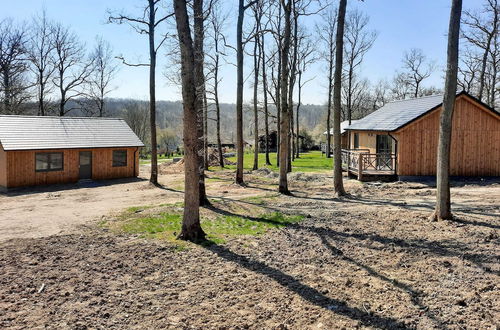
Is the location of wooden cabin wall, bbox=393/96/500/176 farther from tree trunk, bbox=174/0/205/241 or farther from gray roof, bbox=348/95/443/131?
tree trunk, bbox=174/0/205/241

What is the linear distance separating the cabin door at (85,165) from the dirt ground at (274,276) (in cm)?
1066

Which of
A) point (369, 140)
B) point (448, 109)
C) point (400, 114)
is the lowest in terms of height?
point (369, 140)

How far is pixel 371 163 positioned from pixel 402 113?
344 cm

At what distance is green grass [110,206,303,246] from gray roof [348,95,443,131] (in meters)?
10.4

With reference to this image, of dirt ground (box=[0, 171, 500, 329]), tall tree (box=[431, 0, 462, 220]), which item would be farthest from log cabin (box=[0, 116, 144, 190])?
tall tree (box=[431, 0, 462, 220])

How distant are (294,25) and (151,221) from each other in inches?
751

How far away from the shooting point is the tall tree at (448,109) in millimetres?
8797

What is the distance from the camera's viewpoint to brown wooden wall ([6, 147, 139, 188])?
18.5m

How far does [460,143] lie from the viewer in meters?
18.2

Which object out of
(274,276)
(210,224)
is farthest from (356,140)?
(274,276)

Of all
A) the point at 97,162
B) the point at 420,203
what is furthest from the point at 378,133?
the point at 97,162

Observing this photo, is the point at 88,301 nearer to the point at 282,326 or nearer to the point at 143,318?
the point at 143,318

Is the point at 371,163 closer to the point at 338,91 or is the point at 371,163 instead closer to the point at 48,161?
the point at 338,91

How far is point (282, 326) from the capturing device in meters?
4.51
